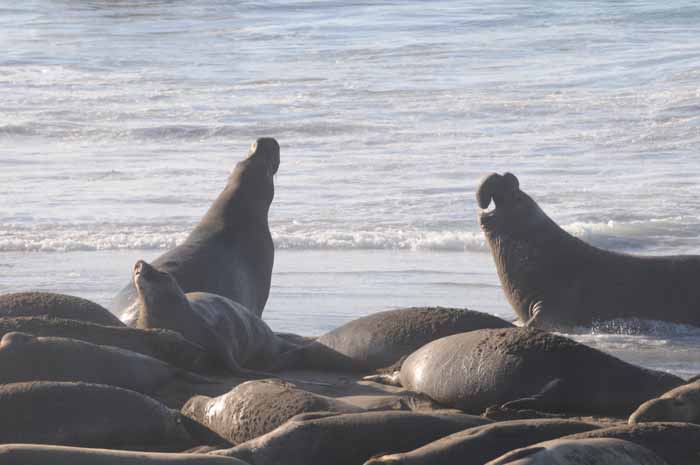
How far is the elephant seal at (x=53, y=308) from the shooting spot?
6590 mm

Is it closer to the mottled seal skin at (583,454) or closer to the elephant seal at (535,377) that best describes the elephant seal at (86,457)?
the mottled seal skin at (583,454)

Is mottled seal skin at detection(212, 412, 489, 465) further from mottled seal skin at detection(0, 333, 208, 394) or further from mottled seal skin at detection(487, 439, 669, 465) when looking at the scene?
mottled seal skin at detection(0, 333, 208, 394)

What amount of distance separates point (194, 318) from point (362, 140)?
1173 cm

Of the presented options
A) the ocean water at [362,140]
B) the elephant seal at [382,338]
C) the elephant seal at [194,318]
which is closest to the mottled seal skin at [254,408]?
the elephant seal at [194,318]

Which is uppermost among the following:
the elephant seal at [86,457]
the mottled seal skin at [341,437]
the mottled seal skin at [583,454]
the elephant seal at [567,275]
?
the mottled seal skin at [583,454]

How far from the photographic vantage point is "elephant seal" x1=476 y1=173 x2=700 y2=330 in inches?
362

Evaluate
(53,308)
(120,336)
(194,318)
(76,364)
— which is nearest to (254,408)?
(76,364)

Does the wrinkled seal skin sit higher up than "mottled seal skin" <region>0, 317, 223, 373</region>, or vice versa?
the wrinkled seal skin

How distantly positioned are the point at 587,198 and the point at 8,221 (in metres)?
5.47

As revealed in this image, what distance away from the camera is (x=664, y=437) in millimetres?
4359

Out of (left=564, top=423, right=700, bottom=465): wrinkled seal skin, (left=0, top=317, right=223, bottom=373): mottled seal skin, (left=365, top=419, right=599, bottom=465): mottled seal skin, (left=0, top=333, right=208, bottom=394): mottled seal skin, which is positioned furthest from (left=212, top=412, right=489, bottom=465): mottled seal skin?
(left=0, top=317, right=223, bottom=373): mottled seal skin

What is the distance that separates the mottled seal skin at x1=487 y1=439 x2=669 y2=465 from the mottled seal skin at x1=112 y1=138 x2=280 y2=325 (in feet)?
13.1

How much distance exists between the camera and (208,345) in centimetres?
636

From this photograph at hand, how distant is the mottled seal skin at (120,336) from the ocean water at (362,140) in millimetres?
2400
